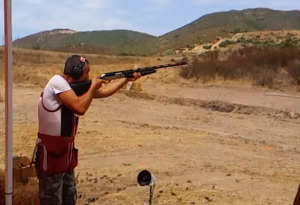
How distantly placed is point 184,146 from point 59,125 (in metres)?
6.11

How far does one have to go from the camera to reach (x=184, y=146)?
Answer: 9508mm

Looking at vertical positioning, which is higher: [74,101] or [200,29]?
[200,29]

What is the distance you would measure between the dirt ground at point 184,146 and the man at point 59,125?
3.56 feet

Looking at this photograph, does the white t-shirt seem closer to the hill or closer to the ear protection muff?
the ear protection muff

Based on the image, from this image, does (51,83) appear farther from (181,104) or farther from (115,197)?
(181,104)

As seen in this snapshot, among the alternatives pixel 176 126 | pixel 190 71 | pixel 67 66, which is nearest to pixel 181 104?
pixel 176 126

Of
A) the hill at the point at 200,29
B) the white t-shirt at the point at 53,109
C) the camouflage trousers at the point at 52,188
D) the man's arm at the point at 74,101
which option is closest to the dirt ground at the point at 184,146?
the camouflage trousers at the point at 52,188

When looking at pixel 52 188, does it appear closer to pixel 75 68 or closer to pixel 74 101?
pixel 74 101

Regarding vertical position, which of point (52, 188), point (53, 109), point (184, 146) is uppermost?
point (53, 109)

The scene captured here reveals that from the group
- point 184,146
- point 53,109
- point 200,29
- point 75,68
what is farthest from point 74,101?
point 200,29

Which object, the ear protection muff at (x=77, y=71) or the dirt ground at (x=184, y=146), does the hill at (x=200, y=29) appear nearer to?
the dirt ground at (x=184, y=146)

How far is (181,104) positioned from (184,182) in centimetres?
981

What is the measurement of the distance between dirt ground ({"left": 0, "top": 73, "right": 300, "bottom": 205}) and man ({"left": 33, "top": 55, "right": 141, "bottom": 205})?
1.09m

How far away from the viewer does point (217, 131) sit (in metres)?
11.8
